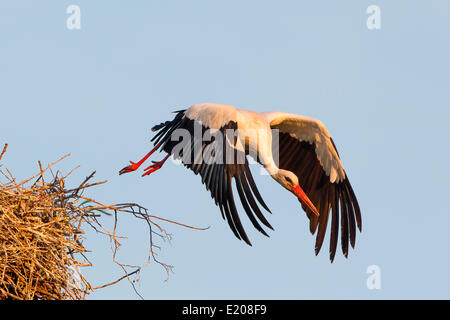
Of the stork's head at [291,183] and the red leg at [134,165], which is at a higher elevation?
the red leg at [134,165]

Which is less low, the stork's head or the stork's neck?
the stork's neck

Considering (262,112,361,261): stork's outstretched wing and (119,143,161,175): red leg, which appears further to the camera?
(262,112,361,261): stork's outstretched wing

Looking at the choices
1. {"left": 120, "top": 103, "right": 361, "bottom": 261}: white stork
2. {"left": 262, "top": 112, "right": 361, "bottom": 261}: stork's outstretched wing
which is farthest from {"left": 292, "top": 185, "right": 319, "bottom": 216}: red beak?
{"left": 262, "top": 112, "right": 361, "bottom": 261}: stork's outstretched wing

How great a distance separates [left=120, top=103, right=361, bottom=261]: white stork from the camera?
6.87 meters

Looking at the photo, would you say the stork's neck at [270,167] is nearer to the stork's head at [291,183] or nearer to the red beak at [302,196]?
the stork's head at [291,183]

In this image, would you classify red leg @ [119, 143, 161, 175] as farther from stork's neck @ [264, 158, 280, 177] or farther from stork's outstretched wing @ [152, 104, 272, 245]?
stork's neck @ [264, 158, 280, 177]

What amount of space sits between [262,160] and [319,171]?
1.45 metres

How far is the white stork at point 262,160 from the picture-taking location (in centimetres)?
687

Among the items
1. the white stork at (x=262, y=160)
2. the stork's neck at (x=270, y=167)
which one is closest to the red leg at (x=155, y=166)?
the white stork at (x=262, y=160)

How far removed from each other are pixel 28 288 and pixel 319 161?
14.5 ft

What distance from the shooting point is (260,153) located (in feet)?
26.4
